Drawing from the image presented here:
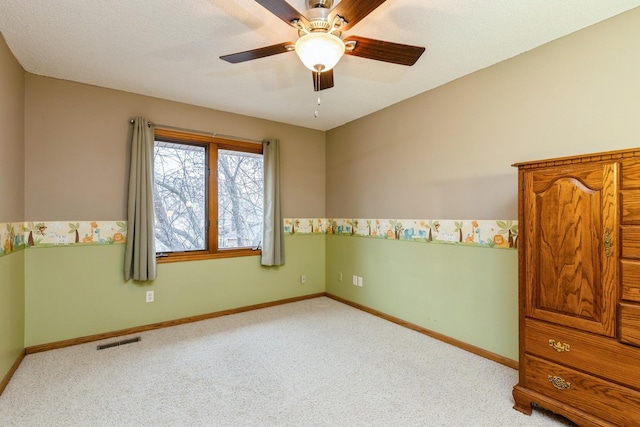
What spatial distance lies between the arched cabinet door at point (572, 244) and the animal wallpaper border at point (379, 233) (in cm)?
60

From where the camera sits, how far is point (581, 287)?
162cm

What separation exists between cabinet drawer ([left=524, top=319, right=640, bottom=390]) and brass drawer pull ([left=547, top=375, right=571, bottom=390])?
0.33 ft

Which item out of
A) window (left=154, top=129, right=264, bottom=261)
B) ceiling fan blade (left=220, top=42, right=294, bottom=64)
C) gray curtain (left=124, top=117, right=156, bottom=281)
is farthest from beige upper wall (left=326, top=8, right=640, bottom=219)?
gray curtain (left=124, top=117, right=156, bottom=281)

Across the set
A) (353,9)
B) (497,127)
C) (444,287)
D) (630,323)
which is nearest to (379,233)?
(444,287)

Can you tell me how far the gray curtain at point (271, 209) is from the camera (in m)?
3.74

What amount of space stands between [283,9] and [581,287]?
2.09 metres

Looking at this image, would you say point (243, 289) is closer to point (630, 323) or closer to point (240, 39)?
point (240, 39)

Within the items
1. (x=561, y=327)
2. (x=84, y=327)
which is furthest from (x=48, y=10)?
(x=561, y=327)

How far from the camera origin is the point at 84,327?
2.77 meters

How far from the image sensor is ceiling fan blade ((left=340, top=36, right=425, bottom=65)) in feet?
5.42

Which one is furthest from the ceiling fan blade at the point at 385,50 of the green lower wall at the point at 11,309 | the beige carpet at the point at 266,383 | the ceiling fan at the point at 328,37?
the green lower wall at the point at 11,309

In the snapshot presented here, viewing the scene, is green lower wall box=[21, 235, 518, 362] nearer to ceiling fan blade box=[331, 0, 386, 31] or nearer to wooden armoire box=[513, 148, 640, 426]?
wooden armoire box=[513, 148, 640, 426]

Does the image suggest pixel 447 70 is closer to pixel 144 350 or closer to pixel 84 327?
pixel 144 350

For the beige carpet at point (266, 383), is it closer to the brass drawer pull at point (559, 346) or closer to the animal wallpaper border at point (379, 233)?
the brass drawer pull at point (559, 346)
